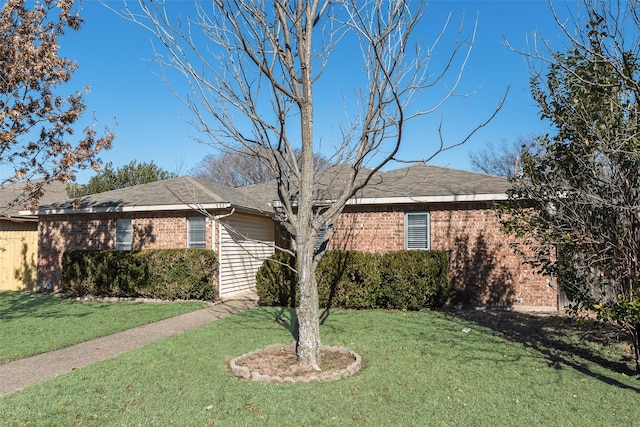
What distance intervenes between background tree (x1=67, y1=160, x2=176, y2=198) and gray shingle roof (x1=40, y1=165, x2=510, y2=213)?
9591mm

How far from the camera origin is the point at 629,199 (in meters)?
5.96

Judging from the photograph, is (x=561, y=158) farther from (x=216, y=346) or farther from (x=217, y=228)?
(x=217, y=228)

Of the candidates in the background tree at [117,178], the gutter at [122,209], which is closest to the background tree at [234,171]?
the background tree at [117,178]

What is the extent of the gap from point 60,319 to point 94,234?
5.59m

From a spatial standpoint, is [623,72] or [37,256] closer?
[623,72]

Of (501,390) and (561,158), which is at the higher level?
(561,158)

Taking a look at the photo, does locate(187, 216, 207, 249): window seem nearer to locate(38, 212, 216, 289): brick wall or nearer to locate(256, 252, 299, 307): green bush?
locate(38, 212, 216, 289): brick wall

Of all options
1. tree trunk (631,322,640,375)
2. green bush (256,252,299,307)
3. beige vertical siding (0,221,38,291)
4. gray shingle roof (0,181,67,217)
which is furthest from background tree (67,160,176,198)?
tree trunk (631,322,640,375)

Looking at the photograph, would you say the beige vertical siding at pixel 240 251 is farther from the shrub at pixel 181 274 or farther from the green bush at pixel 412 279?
the green bush at pixel 412 279

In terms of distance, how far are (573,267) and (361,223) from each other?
710 centimetres

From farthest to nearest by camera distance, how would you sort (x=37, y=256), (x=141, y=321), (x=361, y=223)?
(x=37, y=256)
(x=361, y=223)
(x=141, y=321)

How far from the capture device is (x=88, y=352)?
7219 mm

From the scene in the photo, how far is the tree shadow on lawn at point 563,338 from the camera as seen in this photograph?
21.2ft

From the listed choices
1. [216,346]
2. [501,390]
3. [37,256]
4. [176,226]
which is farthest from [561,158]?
[37,256]
